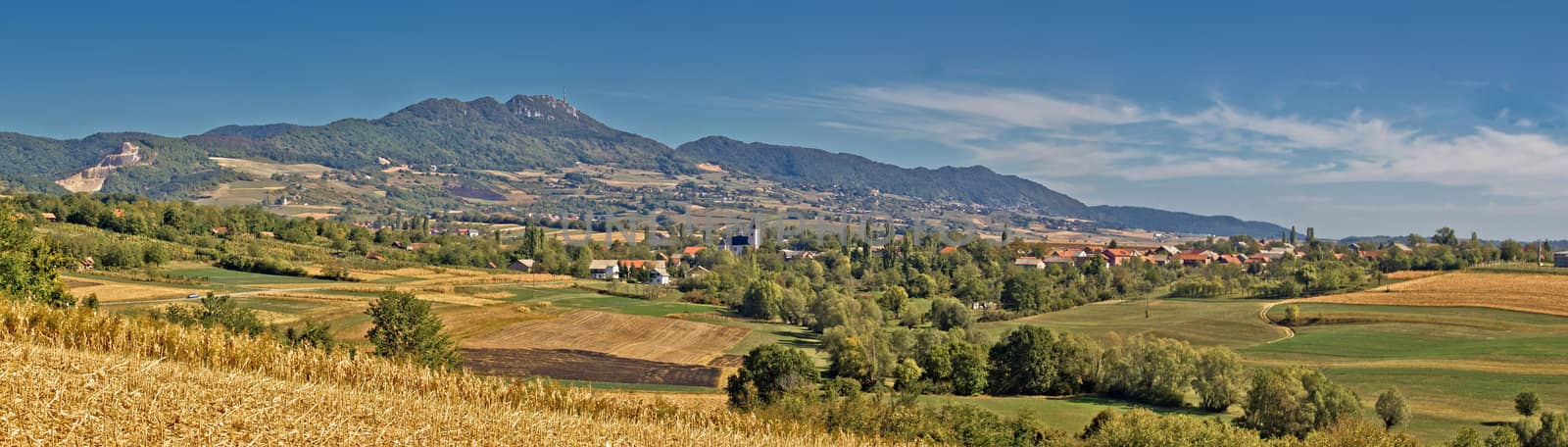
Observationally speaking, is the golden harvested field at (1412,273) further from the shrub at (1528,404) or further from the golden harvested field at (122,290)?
the golden harvested field at (122,290)

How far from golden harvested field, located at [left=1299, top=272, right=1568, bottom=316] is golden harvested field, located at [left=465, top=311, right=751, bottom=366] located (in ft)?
197

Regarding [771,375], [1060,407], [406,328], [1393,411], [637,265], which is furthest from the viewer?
[637,265]

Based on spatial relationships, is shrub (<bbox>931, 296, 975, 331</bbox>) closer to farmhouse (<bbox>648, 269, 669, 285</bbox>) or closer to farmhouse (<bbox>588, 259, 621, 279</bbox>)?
farmhouse (<bbox>648, 269, 669, 285</bbox>)

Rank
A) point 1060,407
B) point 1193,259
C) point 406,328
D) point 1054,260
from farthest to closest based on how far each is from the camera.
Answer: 1. point 1054,260
2. point 1193,259
3. point 1060,407
4. point 406,328

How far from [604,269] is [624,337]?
63641 millimetres

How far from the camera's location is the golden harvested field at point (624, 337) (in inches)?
2347

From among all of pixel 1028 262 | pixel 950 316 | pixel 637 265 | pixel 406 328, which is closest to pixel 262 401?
pixel 406 328

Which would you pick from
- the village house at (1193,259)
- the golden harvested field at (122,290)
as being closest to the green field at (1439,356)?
the golden harvested field at (122,290)

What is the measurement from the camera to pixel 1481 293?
84.6m

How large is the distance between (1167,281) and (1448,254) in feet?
111

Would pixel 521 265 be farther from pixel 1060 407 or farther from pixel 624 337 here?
pixel 1060 407

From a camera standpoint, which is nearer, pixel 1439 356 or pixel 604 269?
pixel 1439 356

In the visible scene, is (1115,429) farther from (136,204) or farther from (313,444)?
(136,204)

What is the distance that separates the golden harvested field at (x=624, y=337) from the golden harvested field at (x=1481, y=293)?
2367 inches
